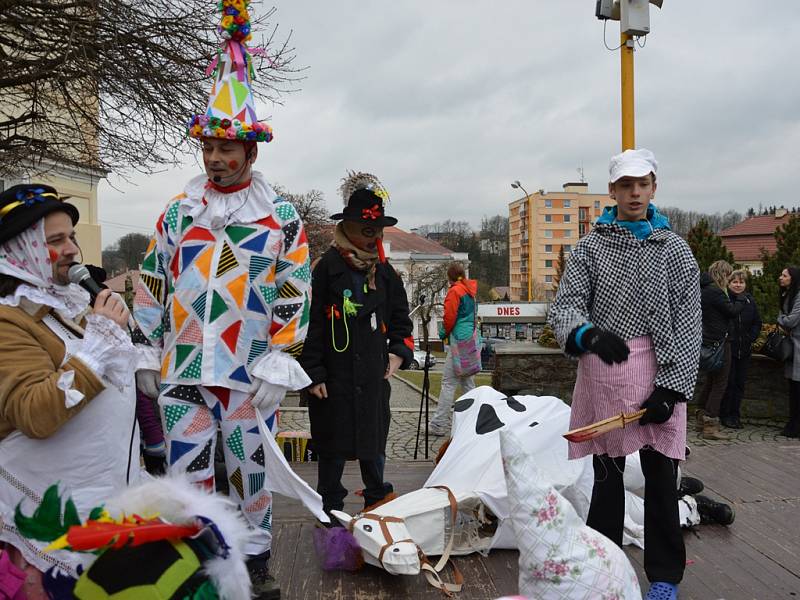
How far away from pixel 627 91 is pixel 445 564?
12.8ft

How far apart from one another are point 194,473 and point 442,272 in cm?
5414

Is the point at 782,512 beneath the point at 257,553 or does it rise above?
beneath

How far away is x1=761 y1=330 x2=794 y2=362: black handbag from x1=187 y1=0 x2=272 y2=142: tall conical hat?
7082 millimetres

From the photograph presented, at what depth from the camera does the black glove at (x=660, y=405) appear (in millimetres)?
2930

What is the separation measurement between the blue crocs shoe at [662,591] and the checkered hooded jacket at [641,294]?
851 mm

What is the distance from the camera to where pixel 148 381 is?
9.44 ft

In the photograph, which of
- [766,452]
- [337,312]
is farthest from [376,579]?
[766,452]

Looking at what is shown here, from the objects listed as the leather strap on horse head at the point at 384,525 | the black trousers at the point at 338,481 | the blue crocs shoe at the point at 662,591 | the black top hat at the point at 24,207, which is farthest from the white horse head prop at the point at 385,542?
the black top hat at the point at 24,207

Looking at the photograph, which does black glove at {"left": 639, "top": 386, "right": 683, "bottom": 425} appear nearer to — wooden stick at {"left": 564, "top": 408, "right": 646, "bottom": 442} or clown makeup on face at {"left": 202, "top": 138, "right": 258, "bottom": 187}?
wooden stick at {"left": 564, "top": 408, "right": 646, "bottom": 442}

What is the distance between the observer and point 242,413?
9.36 feet

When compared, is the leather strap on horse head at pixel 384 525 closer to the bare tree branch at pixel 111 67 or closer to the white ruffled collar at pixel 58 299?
the white ruffled collar at pixel 58 299

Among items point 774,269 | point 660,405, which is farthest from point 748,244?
point 660,405

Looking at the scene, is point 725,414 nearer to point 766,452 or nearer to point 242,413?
point 766,452

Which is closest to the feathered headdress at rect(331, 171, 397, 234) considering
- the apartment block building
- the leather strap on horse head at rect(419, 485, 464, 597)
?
the leather strap on horse head at rect(419, 485, 464, 597)
